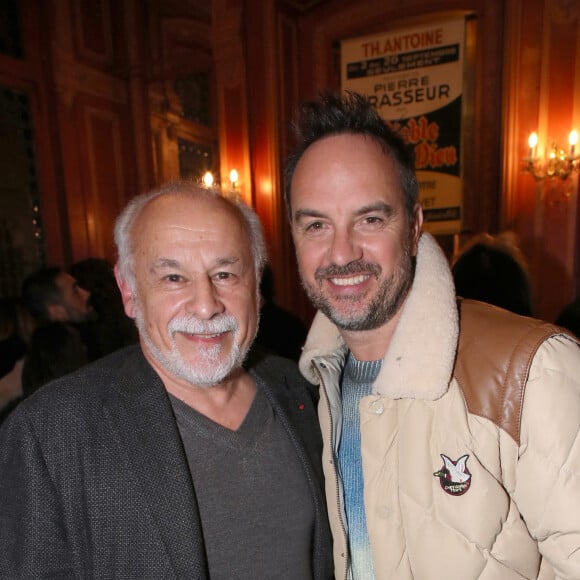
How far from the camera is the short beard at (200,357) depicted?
1.33 meters

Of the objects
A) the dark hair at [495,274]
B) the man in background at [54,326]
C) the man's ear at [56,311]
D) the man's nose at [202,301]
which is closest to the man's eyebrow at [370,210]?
the man's nose at [202,301]

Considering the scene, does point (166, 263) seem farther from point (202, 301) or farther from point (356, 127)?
point (356, 127)

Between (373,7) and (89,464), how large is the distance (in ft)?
22.2

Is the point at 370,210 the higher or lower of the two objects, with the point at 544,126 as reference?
lower

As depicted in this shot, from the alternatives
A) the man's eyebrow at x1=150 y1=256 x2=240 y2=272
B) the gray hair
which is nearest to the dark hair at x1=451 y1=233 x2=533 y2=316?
the gray hair

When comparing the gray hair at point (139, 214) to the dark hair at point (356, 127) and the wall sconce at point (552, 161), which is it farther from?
the wall sconce at point (552, 161)

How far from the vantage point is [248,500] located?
4.35 feet

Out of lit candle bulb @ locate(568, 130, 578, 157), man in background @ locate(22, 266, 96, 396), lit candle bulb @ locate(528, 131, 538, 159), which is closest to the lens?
man in background @ locate(22, 266, 96, 396)

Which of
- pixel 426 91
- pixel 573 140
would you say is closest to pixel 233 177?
pixel 426 91

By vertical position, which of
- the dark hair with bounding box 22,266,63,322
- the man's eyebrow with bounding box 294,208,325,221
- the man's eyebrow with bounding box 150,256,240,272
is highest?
the man's eyebrow with bounding box 294,208,325,221

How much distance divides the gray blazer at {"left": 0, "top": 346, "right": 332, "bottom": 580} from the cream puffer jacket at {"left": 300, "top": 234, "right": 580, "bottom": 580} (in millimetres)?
537

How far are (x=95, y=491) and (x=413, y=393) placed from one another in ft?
2.85

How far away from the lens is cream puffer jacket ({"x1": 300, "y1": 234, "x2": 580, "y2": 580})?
98 cm

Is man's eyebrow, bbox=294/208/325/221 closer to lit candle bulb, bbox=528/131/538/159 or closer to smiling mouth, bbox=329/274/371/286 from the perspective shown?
smiling mouth, bbox=329/274/371/286
